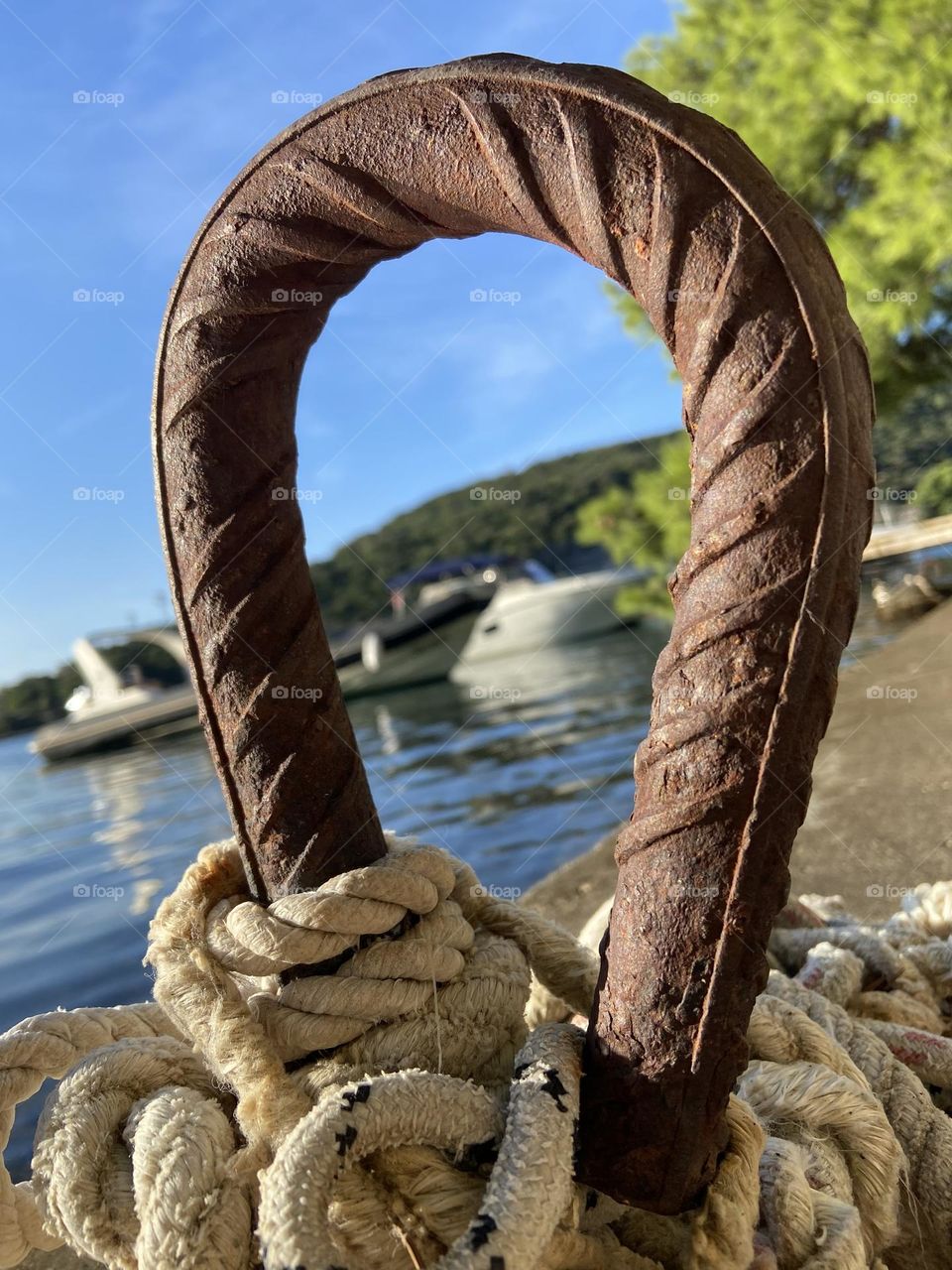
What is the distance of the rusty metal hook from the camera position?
91 cm

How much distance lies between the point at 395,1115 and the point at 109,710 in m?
39.2

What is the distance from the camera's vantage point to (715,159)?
92 cm

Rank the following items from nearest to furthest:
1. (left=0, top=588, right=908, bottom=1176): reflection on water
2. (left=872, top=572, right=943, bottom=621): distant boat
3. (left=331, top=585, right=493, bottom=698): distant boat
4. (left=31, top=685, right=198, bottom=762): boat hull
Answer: (left=0, top=588, right=908, bottom=1176): reflection on water
(left=872, top=572, right=943, bottom=621): distant boat
(left=31, top=685, right=198, bottom=762): boat hull
(left=331, top=585, right=493, bottom=698): distant boat

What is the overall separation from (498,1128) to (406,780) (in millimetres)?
11992

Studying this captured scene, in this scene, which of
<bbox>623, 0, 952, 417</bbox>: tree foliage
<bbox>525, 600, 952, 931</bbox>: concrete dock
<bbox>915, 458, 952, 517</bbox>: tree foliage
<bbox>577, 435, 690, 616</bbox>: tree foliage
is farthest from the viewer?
<bbox>915, 458, 952, 517</bbox>: tree foliage

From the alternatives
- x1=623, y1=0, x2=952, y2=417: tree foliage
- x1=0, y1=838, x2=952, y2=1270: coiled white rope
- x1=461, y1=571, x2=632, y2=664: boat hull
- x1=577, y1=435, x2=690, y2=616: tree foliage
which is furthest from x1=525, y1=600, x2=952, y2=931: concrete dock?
x1=461, y1=571, x2=632, y2=664: boat hull

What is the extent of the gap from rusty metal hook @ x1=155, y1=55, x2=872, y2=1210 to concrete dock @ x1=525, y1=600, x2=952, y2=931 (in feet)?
6.88

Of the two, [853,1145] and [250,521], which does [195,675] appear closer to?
[250,521]

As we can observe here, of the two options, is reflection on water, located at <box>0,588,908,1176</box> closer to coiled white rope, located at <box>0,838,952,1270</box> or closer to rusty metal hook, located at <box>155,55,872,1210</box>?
coiled white rope, located at <box>0,838,952,1270</box>

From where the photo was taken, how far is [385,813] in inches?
423

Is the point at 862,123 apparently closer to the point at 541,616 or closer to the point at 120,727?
the point at 541,616

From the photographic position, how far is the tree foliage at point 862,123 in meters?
11.4

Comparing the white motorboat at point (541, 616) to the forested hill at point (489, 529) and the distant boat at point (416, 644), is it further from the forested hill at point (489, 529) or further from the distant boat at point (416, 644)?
the forested hill at point (489, 529)

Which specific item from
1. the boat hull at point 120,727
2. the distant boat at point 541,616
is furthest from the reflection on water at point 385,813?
the boat hull at point 120,727
